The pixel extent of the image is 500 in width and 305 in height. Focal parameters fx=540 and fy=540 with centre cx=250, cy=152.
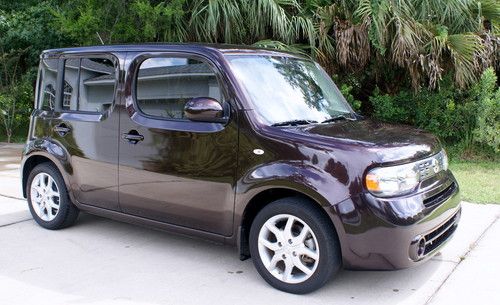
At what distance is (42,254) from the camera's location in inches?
197

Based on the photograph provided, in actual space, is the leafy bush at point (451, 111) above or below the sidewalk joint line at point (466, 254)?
above

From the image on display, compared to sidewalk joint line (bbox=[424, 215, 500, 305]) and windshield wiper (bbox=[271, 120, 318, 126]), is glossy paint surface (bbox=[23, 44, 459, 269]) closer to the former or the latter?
windshield wiper (bbox=[271, 120, 318, 126])

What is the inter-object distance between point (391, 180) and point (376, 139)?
39 centimetres

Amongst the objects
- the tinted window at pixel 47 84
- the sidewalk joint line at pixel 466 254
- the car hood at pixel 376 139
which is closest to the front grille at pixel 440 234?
the sidewalk joint line at pixel 466 254

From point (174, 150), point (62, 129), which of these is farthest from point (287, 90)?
point (62, 129)

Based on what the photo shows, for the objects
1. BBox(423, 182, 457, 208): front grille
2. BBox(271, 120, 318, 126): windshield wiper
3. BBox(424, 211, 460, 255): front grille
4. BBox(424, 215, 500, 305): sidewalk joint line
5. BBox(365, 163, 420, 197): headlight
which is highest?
BBox(271, 120, 318, 126): windshield wiper

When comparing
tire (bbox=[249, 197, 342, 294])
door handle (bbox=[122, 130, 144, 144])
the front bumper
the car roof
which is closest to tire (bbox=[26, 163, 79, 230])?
door handle (bbox=[122, 130, 144, 144])

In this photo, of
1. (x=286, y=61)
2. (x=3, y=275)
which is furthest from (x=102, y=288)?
(x=286, y=61)

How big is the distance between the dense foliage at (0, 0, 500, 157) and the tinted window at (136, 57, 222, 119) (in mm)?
4494

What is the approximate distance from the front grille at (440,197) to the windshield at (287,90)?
1.09m

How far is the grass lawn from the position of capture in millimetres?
6809

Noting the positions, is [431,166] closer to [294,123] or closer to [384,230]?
[384,230]

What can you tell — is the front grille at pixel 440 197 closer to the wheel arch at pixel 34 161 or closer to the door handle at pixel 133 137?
the door handle at pixel 133 137

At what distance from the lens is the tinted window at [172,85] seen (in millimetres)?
4512
